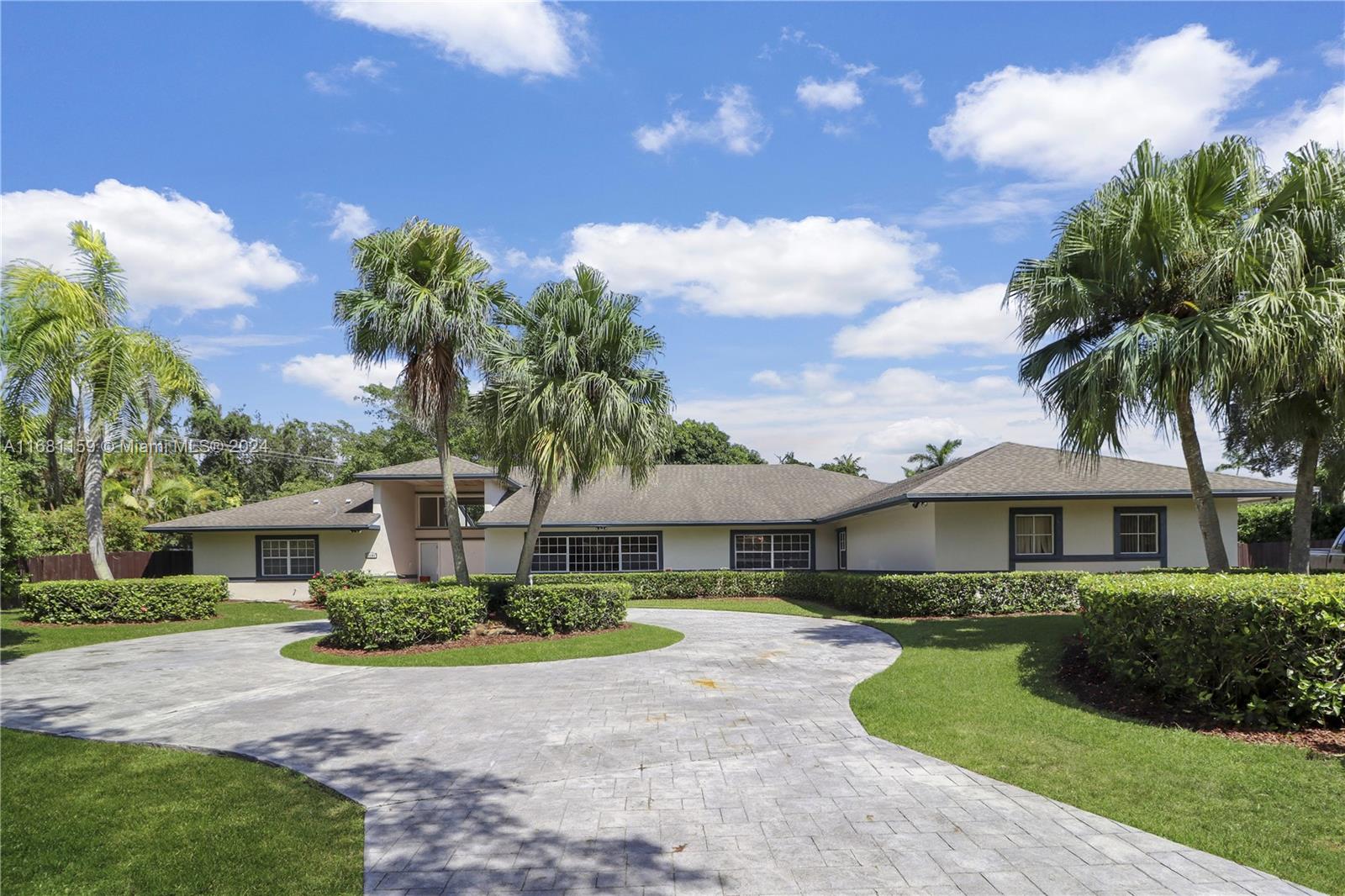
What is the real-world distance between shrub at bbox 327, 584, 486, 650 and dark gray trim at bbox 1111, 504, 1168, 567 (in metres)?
15.4

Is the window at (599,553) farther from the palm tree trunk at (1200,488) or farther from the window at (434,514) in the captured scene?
the palm tree trunk at (1200,488)

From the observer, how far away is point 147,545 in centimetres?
2764

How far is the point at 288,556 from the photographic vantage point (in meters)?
25.9

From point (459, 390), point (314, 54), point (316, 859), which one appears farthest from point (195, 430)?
point (316, 859)

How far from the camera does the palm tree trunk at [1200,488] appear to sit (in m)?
11.2

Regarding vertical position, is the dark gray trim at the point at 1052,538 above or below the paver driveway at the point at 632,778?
above

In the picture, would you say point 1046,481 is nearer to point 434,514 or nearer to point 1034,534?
point 1034,534

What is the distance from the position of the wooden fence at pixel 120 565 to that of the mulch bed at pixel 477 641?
47.5 feet

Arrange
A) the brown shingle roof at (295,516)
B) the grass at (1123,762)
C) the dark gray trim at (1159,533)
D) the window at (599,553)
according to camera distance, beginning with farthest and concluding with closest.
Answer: the window at (599,553)
the brown shingle roof at (295,516)
the dark gray trim at (1159,533)
the grass at (1123,762)

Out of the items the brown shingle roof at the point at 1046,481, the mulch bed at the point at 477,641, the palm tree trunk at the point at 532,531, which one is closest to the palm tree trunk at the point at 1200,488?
the brown shingle roof at the point at 1046,481

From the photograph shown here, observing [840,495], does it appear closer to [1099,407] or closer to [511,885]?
[1099,407]

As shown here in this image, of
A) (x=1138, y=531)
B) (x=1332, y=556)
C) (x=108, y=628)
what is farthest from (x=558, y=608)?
(x=1332, y=556)

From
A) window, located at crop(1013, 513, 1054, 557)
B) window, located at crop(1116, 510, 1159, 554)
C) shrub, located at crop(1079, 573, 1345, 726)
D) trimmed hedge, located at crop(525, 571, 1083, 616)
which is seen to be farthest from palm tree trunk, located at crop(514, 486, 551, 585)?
window, located at crop(1116, 510, 1159, 554)

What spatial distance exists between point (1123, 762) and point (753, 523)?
60.8ft
